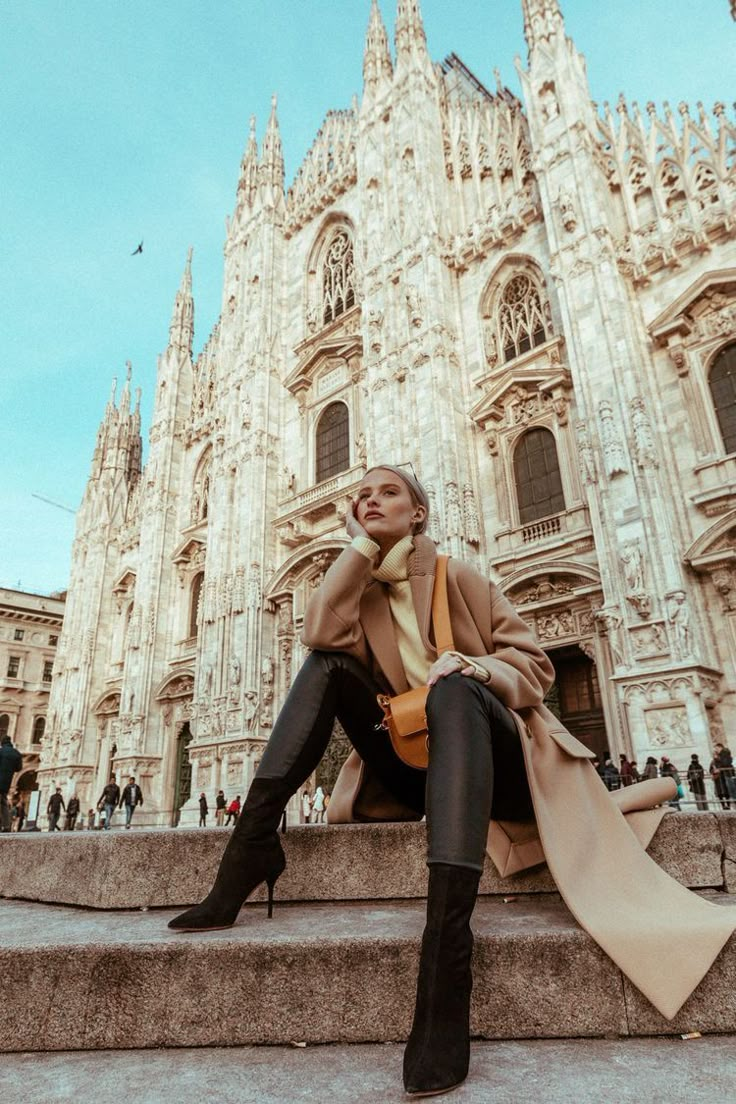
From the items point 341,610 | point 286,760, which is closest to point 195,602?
point 341,610

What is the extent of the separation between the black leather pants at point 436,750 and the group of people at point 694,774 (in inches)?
299

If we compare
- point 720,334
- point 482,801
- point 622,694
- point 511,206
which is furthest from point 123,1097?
point 511,206

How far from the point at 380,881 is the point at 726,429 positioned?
11.6 meters

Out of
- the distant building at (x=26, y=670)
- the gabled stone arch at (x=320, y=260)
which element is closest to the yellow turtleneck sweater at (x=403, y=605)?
the gabled stone arch at (x=320, y=260)

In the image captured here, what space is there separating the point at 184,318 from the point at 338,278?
8.90m

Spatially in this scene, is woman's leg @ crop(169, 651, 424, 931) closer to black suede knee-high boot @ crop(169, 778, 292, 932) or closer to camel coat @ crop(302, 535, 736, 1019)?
black suede knee-high boot @ crop(169, 778, 292, 932)

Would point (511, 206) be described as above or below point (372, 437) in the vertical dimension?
above

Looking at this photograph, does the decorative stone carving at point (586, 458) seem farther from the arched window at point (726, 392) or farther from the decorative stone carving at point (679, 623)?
the decorative stone carving at point (679, 623)

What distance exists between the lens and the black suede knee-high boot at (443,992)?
124 cm

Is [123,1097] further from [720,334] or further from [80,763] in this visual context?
[80,763]

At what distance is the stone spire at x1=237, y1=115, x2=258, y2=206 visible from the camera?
966 inches

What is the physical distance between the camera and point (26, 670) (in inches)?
1401

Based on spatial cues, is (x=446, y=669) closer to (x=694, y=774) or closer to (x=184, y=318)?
(x=694, y=774)

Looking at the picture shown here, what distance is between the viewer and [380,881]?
96.8 inches
